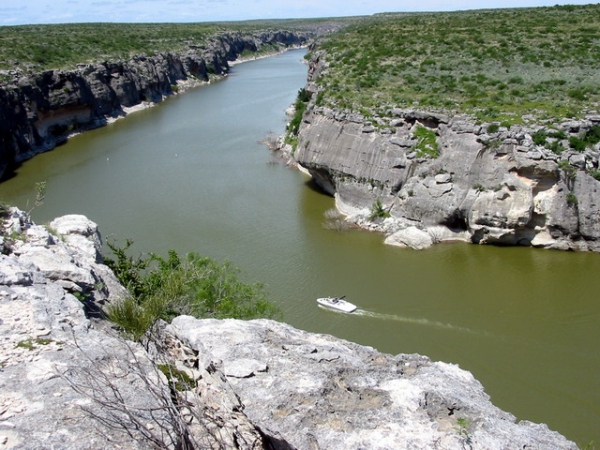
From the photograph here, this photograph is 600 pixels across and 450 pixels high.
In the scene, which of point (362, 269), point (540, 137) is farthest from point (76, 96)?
point (540, 137)

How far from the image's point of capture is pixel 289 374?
22.4ft

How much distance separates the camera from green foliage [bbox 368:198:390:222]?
25.6 meters

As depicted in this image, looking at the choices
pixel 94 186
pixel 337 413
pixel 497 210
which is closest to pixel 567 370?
pixel 497 210

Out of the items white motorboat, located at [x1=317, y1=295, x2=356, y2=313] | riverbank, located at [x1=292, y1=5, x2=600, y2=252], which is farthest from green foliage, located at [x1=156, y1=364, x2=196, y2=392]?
riverbank, located at [x1=292, y1=5, x2=600, y2=252]

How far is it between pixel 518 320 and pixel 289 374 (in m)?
13.7

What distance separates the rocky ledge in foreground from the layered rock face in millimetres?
34298

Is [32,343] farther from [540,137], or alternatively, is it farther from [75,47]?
[75,47]

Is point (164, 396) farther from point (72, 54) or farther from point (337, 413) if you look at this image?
point (72, 54)

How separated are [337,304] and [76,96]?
1558 inches

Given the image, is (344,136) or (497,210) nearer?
(497,210)

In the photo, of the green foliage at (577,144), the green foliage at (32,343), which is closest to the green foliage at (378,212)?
the green foliage at (577,144)

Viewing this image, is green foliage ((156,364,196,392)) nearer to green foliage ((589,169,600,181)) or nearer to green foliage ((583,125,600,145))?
green foliage ((589,169,600,181))

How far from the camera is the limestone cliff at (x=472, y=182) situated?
2253 centimetres

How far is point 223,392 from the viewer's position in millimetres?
6805
